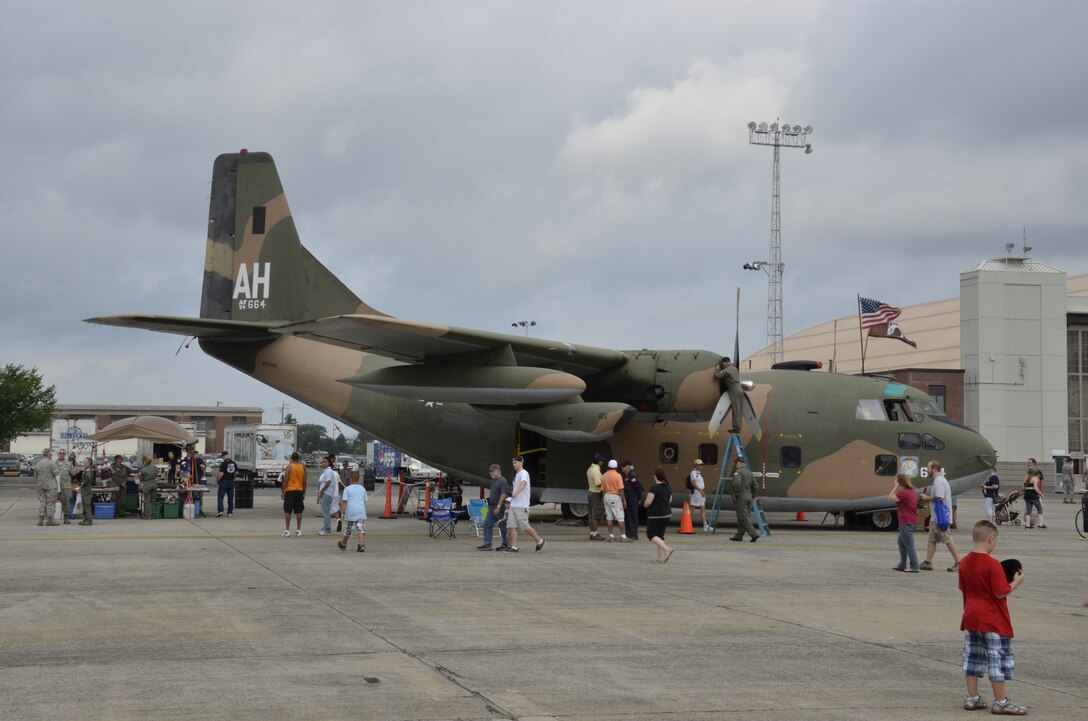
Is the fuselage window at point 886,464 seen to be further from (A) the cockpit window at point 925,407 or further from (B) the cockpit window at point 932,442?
(A) the cockpit window at point 925,407

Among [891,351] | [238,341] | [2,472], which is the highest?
[891,351]

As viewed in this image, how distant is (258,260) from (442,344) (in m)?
8.19

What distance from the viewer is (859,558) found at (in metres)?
18.9

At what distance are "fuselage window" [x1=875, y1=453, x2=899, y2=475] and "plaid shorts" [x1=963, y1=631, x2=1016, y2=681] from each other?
654 inches

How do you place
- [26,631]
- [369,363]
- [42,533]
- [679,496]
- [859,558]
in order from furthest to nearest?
[369,363]
[679,496]
[42,533]
[859,558]
[26,631]

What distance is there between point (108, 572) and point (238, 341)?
11941 millimetres

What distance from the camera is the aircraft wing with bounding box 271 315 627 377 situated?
1977 cm

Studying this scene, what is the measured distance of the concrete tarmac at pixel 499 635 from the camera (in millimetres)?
7988

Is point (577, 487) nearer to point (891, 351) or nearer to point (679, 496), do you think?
point (679, 496)

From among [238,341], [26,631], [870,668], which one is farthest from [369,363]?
[870,668]

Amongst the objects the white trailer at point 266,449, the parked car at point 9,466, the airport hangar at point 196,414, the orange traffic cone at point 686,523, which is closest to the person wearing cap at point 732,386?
the orange traffic cone at point 686,523

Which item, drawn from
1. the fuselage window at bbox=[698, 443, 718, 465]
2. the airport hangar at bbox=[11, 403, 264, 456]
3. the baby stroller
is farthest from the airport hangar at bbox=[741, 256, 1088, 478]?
the airport hangar at bbox=[11, 403, 264, 456]

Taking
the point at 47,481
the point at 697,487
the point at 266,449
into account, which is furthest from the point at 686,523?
the point at 266,449

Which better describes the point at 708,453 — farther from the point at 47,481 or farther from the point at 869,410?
the point at 47,481
